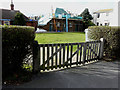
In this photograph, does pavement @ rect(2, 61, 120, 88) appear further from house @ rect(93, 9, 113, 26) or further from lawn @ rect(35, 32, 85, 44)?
house @ rect(93, 9, 113, 26)

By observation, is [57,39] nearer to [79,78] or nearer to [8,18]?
[79,78]

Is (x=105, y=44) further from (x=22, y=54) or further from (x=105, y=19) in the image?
(x=105, y=19)

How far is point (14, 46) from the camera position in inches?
119

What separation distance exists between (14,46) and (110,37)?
4635 mm

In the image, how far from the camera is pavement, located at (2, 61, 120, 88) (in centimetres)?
313

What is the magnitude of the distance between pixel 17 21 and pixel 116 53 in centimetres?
1923

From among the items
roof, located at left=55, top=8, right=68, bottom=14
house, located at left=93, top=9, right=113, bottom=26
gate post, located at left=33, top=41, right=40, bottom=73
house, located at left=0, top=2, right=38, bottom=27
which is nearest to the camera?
gate post, located at left=33, top=41, right=40, bottom=73

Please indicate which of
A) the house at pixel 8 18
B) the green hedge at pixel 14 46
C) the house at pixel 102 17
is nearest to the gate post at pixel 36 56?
the green hedge at pixel 14 46

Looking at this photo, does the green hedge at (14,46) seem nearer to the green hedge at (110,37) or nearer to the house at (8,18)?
the green hedge at (110,37)

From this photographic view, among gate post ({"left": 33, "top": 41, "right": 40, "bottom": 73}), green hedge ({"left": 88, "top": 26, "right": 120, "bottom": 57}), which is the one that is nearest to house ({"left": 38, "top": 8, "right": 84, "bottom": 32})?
green hedge ({"left": 88, "top": 26, "right": 120, "bottom": 57})

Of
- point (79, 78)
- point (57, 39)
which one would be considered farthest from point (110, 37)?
point (57, 39)

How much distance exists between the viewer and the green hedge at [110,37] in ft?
17.2

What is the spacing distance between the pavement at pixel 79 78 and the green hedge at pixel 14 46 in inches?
26.3

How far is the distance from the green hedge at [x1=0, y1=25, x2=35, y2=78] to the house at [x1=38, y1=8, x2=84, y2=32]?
22099 mm
